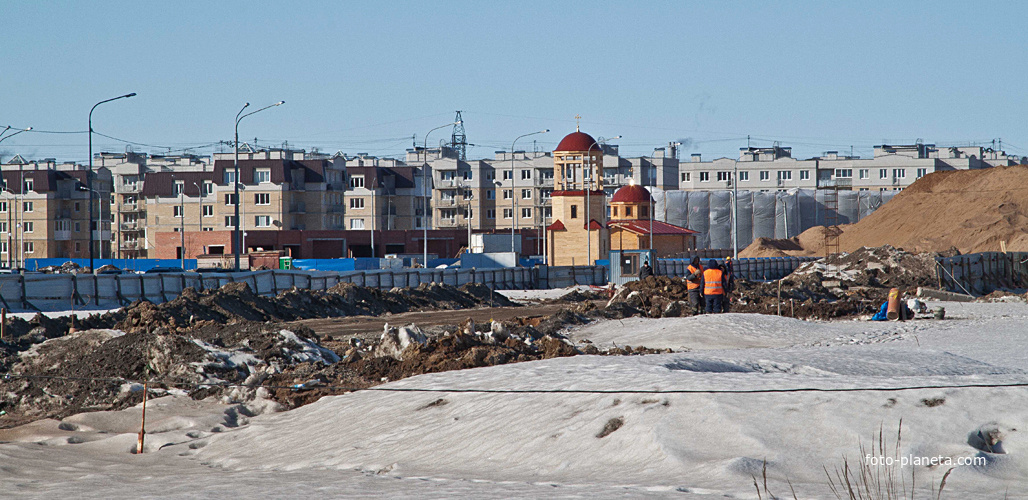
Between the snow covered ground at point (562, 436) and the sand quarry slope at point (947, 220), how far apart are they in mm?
57139

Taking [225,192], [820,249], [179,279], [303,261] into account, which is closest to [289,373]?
[179,279]

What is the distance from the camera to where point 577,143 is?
59844mm

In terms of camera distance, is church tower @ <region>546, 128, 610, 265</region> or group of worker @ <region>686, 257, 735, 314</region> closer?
group of worker @ <region>686, 257, 735, 314</region>

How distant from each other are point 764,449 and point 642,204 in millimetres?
63428

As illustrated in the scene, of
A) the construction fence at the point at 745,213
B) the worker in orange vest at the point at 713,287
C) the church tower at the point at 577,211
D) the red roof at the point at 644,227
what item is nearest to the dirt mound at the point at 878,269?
the church tower at the point at 577,211

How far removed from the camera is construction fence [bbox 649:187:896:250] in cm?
9138

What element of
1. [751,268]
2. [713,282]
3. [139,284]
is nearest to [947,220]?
[751,268]

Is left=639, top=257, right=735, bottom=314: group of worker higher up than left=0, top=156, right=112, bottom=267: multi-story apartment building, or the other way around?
left=0, top=156, right=112, bottom=267: multi-story apartment building

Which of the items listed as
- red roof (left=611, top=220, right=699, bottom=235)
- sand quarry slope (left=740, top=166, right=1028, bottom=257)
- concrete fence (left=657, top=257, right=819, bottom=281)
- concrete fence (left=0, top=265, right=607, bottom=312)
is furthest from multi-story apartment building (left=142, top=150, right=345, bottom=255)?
concrete fence (left=0, top=265, right=607, bottom=312)

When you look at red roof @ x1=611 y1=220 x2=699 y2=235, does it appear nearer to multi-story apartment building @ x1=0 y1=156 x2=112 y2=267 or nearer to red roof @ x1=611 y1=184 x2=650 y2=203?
red roof @ x1=611 y1=184 x2=650 y2=203

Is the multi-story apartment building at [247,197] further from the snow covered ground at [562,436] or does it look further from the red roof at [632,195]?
the snow covered ground at [562,436]

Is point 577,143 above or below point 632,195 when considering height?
above

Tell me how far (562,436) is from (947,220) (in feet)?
222

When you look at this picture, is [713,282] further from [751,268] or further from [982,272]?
[982,272]
